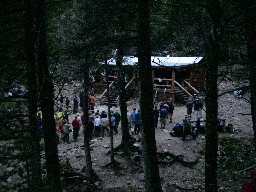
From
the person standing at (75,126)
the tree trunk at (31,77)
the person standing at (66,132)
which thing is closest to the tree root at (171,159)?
the person standing at (75,126)

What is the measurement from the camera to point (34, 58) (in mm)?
7590

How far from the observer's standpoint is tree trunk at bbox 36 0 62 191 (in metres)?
7.47

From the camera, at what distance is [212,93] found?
28.1ft

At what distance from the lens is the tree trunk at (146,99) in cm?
913

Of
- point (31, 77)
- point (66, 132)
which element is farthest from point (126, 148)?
point (31, 77)

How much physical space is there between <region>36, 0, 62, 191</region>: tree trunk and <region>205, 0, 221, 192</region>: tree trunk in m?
3.98

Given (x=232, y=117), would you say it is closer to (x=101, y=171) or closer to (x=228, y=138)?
(x=228, y=138)

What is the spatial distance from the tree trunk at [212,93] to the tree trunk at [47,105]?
398 cm

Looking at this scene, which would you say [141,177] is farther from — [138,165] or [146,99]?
[146,99]

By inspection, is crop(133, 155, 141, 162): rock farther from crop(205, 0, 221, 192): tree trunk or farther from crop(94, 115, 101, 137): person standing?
crop(205, 0, 221, 192): tree trunk

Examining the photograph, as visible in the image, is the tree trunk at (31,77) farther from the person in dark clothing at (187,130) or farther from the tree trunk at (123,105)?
the person in dark clothing at (187,130)

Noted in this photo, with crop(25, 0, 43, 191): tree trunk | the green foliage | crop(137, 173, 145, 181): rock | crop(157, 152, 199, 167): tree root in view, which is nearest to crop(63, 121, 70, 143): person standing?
crop(137, 173, 145, 181): rock

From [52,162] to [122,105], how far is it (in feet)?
37.1

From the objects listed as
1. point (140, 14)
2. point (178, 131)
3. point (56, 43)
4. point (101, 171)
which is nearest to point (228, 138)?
point (178, 131)
